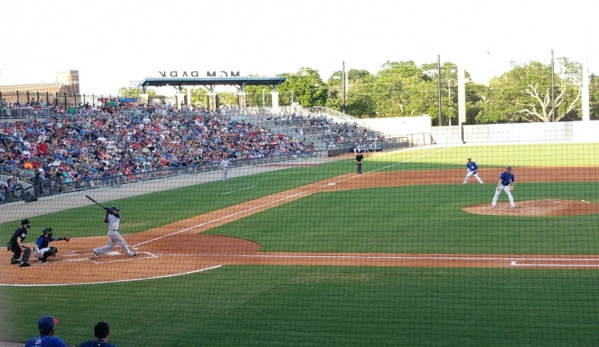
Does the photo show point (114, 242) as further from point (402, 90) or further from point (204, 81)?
point (402, 90)

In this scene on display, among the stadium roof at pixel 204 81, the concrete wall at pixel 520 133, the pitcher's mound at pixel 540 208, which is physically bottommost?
the pitcher's mound at pixel 540 208

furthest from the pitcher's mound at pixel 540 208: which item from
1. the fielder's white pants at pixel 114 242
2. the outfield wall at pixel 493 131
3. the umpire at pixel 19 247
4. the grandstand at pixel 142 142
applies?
the outfield wall at pixel 493 131

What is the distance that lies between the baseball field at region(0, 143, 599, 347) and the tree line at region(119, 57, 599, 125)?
37.8m

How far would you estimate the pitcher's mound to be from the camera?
19.3m

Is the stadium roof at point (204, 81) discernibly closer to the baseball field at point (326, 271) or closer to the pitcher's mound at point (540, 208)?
the baseball field at point (326, 271)

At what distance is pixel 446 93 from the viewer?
236ft

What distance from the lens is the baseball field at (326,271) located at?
939 centimetres

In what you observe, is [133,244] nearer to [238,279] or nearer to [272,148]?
[238,279]

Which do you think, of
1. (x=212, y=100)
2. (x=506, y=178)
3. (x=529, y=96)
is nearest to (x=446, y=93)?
(x=529, y=96)

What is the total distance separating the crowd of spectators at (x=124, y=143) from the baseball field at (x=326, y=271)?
2.79m

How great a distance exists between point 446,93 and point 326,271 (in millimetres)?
61705

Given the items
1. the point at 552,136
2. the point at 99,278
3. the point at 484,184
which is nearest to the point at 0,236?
the point at 99,278

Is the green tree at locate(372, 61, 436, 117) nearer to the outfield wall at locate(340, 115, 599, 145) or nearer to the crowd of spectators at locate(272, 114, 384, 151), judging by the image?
the outfield wall at locate(340, 115, 599, 145)

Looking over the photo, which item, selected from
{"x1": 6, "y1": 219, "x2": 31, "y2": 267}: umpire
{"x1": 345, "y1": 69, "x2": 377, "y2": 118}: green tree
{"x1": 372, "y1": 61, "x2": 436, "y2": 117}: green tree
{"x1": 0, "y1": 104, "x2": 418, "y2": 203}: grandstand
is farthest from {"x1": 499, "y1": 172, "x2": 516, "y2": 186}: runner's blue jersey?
{"x1": 345, "y1": 69, "x2": 377, "y2": 118}: green tree
